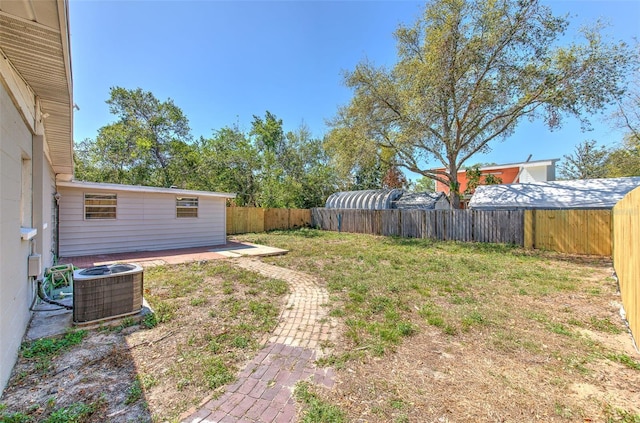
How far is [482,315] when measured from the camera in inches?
154

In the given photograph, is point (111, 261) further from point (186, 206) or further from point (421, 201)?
point (421, 201)

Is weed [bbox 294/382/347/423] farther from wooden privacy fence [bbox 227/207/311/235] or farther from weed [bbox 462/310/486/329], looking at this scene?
wooden privacy fence [bbox 227/207/311/235]

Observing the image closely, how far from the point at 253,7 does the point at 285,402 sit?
9.71 m

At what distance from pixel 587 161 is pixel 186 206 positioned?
3400cm

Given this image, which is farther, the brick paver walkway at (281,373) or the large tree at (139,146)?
the large tree at (139,146)

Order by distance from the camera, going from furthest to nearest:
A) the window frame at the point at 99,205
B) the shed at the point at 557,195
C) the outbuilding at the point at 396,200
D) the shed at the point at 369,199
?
the shed at the point at 369,199 → the outbuilding at the point at 396,200 → the shed at the point at 557,195 → the window frame at the point at 99,205

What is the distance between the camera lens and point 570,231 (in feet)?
31.3

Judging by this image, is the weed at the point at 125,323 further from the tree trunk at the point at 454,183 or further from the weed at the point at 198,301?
the tree trunk at the point at 454,183

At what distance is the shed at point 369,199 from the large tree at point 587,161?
20.5 m

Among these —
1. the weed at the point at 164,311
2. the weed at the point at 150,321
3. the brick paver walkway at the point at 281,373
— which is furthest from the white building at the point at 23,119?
the brick paver walkway at the point at 281,373

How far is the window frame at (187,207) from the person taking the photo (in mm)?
10086

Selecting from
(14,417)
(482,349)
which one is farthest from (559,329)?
(14,417)

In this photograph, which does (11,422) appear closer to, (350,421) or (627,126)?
(350,421)

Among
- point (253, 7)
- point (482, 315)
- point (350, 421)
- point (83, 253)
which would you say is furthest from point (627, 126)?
point (83, 253)
